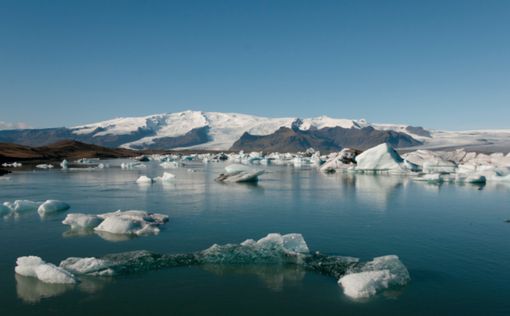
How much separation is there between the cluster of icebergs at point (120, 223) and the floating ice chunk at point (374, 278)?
5.87 m

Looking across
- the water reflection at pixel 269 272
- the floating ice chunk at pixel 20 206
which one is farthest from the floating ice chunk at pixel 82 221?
the water reflection at pixel 269 272

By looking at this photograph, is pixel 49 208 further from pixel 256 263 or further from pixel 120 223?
pixel 256 263

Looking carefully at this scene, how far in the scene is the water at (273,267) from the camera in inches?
260

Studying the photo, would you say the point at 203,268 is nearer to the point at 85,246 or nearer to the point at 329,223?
the point at 85,246

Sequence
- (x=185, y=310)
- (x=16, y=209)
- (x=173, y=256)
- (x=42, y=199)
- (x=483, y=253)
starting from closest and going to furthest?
(x=185, y=310) < (x=173, y=256) < (x=483, y=253) < (x=16, y=209) < (x=42, y=199)

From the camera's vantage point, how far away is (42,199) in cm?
1817

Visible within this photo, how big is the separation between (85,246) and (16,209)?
6045mm

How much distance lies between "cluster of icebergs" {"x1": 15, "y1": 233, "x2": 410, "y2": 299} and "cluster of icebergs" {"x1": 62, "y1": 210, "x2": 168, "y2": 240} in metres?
2.26

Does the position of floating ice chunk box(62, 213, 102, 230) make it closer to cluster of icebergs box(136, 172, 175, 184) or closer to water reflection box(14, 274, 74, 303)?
water reflection box(14, 274, 74, 303)

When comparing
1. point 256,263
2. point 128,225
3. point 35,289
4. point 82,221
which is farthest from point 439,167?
point 35,289

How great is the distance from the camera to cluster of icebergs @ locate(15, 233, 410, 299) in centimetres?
735

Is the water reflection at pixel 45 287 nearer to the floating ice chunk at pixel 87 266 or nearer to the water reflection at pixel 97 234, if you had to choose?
the floating ice chunk at pixel 87 266

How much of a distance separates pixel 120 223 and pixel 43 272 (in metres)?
4.00

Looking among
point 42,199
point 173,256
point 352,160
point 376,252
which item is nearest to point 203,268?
point 173,256
